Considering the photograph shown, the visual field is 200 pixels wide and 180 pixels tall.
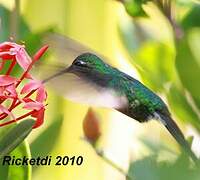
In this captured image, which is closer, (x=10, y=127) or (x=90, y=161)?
(x=10, y=127)

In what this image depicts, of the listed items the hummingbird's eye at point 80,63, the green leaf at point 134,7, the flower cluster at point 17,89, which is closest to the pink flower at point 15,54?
the flower cluster at point 17,89

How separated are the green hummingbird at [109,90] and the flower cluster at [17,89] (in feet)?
0.21

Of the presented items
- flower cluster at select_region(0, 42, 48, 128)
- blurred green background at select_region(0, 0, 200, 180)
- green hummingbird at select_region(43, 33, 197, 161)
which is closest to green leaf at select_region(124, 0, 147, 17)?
blurred green background at select_region(0, 0, 200, 180)

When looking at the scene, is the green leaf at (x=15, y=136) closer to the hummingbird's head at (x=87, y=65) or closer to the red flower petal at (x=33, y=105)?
the red flower petal at (x=33, y=105)

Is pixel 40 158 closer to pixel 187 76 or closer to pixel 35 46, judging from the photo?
pixel 35 46

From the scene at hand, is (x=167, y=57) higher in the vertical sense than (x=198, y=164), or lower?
higher

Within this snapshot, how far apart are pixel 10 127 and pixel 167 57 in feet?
1.06

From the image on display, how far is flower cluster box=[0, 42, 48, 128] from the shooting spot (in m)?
0.80

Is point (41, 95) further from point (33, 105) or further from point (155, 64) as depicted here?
point (155, 64)

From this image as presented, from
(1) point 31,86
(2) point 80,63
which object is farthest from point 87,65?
(1) point 31,86

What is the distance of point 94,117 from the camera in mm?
937

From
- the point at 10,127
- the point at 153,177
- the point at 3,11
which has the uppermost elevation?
the point at 3,11

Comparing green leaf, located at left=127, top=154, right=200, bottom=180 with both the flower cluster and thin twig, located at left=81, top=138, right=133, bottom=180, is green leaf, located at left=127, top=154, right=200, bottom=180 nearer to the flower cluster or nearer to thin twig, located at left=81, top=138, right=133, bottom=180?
thin twig, located at left=81, top=138, right=133, bottom=180

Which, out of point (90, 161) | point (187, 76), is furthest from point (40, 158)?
point (187, 76)
